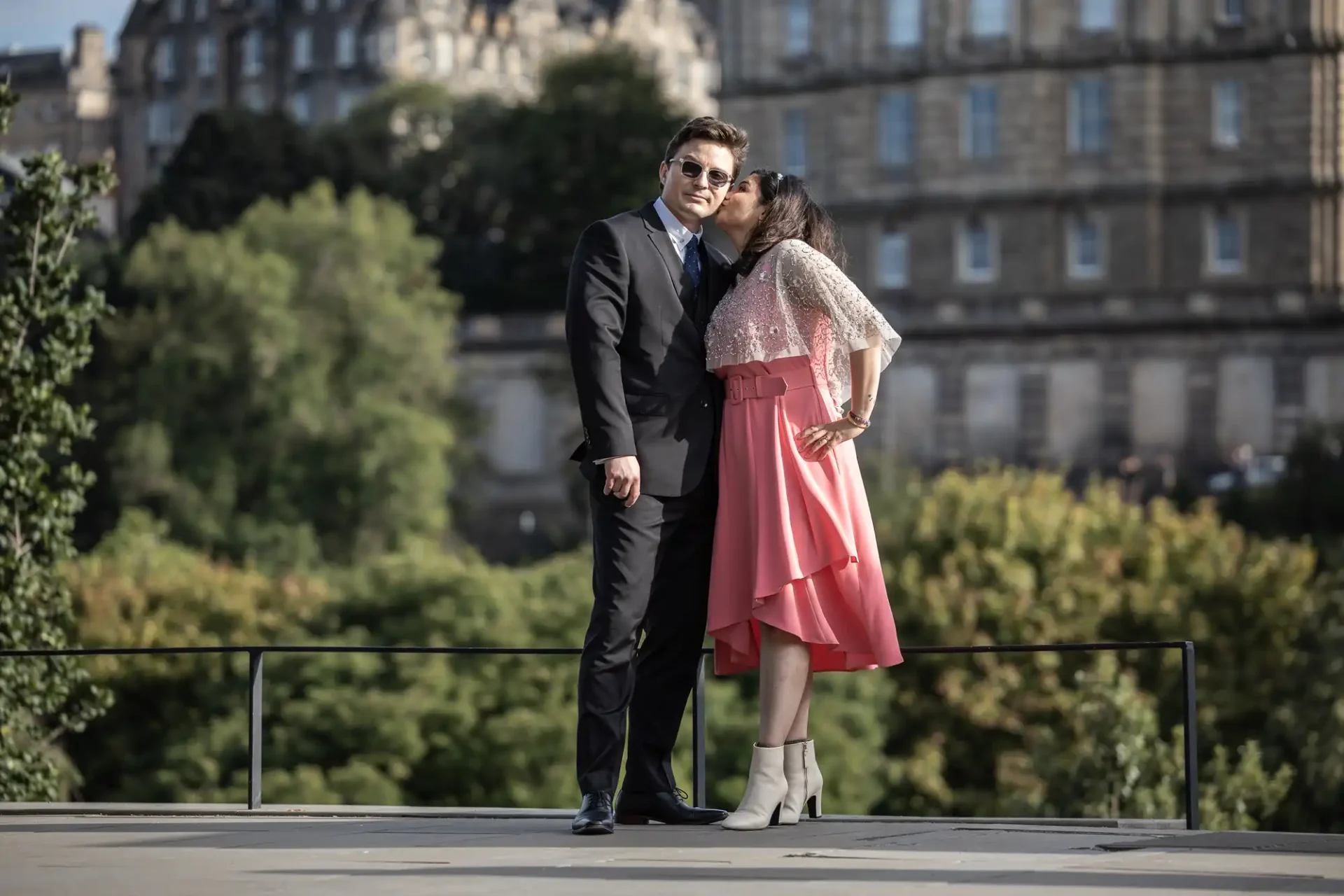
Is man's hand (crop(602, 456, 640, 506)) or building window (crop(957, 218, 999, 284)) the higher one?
building window (crop(957, 218, 999, 284))

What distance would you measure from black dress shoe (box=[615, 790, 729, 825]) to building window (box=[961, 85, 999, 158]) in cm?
6783

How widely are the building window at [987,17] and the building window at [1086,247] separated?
5368 mm

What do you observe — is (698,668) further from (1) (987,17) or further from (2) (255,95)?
(2) (255,95)

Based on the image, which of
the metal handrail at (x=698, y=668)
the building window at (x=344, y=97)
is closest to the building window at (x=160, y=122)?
the building window at (x=344, y=97)

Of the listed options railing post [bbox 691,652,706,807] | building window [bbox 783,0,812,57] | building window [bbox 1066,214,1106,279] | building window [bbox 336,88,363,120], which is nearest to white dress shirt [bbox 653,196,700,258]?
railing post [bbox 691,652,706,807]

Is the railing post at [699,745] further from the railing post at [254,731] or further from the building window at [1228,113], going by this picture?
the building window at [1228,113]

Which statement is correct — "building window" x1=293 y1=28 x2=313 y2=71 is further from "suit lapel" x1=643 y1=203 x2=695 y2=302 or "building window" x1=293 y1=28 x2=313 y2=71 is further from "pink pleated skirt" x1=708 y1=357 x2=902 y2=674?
"pink pleated skirt" x1=708 y1=357 x2=902 y2=674

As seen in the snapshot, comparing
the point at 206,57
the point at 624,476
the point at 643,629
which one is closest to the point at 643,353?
the point at 624,476

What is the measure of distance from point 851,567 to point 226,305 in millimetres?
52286

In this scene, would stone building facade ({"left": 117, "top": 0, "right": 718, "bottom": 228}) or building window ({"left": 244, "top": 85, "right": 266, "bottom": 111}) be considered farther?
building window ({"left": 244, "top": 85, "right": 266, "bottom": 111})

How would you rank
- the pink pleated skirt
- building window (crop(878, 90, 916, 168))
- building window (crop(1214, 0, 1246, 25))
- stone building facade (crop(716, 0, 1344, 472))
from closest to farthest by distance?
the pink pleated skirt
stone building facade (crop(716, 0, 1344, 472))
building window (crop(1214, 0, 1246, 25))
building window (crop(878, 90, 916, 168))

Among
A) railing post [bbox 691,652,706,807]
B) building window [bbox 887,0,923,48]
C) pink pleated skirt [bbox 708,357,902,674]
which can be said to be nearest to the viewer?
pink pleated skirt [bbox 708,357,902,674]

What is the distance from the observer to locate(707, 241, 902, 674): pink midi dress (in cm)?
870

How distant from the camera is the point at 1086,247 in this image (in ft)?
245
